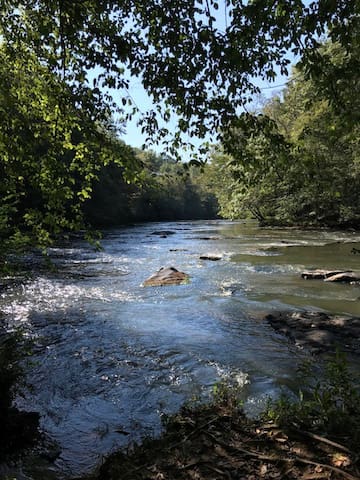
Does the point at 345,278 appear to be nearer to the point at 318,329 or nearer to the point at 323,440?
the point at 318,329

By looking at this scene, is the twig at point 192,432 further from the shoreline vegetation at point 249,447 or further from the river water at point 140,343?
the river water at point 140,343

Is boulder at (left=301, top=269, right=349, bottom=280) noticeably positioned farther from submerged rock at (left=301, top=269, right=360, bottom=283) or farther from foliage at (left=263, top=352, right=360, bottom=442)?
foliage at (left=263, top=352, right=360, bottom=442)

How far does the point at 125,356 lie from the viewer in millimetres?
7164

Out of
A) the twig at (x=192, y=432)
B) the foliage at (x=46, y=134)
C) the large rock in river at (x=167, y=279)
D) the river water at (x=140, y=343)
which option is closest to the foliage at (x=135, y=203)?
the large rock in river at (x=167, y=279)

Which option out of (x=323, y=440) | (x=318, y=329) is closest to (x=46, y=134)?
(x=323, y=440)

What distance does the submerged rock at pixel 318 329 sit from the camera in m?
7.32

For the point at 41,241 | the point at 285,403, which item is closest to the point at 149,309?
the point at 41,241

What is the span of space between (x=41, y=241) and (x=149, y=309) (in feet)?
19.9

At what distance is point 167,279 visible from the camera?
1380 centimetres

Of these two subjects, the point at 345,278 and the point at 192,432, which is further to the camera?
the point at 345,278

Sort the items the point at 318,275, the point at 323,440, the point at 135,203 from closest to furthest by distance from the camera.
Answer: the point at 323,440, the point at 318,275, the point at 135,203

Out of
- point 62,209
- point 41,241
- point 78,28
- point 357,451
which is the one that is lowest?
point 357,451

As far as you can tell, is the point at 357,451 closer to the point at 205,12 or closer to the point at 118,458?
the point at 118,458

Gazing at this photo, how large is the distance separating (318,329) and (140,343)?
3.67 metres
